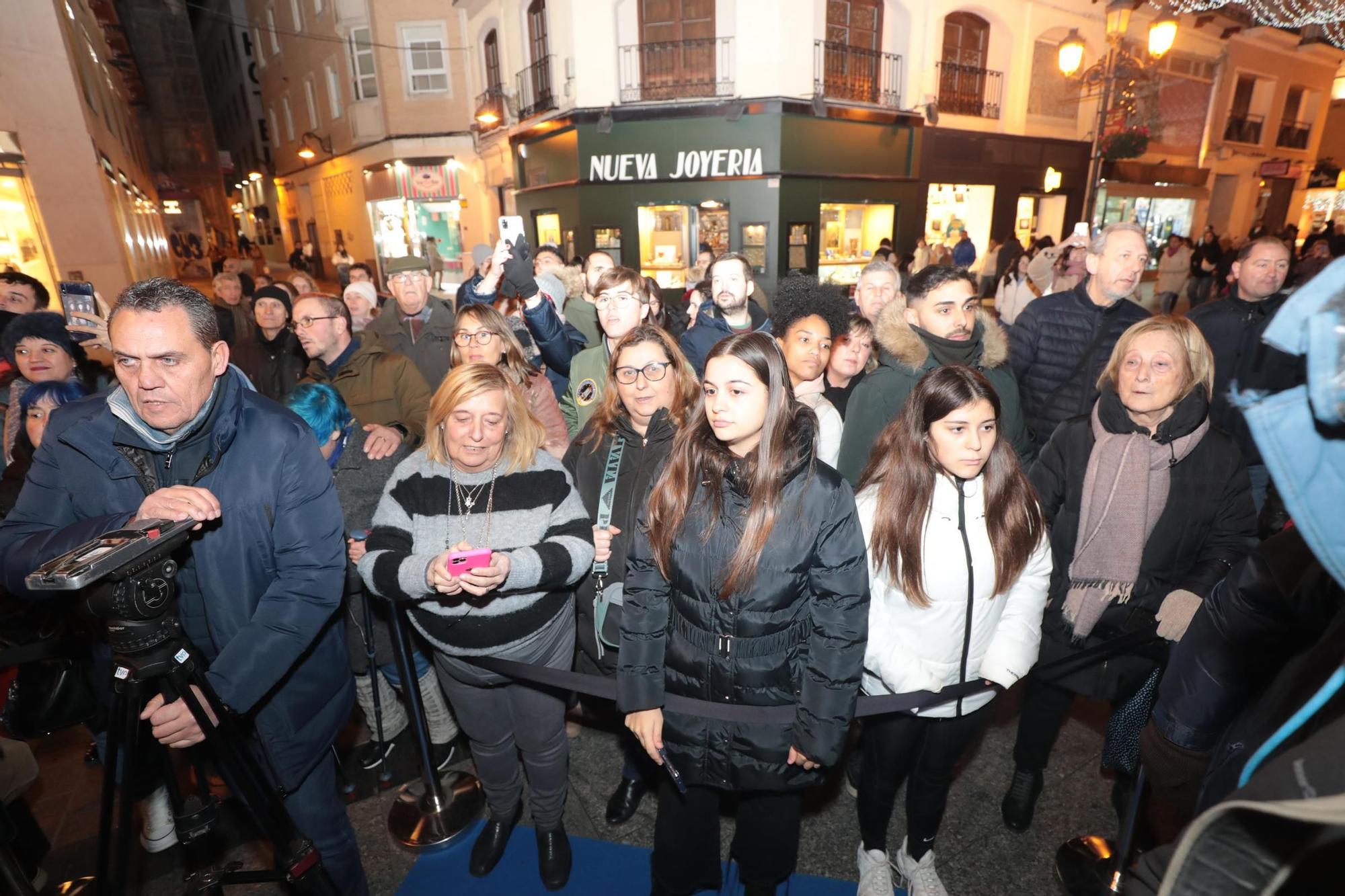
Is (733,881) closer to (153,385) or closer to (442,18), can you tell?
(153,385)

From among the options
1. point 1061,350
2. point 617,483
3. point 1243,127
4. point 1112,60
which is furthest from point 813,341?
point 1243,127

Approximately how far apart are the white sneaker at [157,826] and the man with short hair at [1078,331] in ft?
16.5

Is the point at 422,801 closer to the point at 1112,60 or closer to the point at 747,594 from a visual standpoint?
the point at 747,594

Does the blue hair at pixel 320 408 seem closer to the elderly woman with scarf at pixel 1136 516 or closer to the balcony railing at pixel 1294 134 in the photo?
the elderly woman with scarf at pixel 1136 516

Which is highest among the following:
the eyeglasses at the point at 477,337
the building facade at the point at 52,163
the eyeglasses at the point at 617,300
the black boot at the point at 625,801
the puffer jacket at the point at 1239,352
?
the building facade at the point at 52,163

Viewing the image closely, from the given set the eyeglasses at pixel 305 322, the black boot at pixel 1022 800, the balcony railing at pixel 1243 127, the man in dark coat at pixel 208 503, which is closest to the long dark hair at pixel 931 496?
the black boot at pixel 1022 800

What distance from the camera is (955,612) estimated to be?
2209mm

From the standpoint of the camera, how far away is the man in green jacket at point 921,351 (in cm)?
307

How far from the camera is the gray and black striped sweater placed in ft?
7.75

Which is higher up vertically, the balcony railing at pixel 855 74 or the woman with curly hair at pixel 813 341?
the balcony railing at pixel 855 74

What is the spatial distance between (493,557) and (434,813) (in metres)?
1.54

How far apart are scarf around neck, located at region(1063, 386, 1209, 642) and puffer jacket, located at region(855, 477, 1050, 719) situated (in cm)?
46

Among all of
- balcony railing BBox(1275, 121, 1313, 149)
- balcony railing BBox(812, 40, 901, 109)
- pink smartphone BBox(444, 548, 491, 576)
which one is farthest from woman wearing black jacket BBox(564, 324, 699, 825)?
balcony railing BBox(1275, 121, 1313, 149)

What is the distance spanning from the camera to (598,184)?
14.4m
